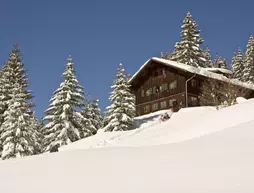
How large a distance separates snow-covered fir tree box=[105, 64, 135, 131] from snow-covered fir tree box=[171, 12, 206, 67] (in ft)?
59.0

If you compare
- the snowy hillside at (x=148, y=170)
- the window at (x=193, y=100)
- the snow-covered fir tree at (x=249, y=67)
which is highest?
the snow-covered fir tree at (x=249, y=67)

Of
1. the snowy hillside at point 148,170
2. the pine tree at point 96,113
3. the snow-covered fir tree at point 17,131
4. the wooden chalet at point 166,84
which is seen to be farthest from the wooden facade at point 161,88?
the snowy hillside at point 148,170

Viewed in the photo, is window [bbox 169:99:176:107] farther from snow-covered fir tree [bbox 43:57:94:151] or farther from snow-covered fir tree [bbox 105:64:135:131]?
snow-covered fir tree [bbox 43:57:94:151]

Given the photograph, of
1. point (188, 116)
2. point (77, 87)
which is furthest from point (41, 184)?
point (77, 87)

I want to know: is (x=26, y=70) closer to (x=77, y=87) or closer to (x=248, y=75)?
(x=77, y=87)

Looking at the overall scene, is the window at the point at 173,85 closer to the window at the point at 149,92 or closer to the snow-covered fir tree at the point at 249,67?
the window at the point at 149,92

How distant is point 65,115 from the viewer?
36.8 m

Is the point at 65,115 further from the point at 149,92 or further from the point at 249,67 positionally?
the point at 249,67

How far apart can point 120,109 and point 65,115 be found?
595 centimetres

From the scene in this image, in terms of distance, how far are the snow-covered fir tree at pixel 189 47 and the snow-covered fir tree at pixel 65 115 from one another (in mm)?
22775

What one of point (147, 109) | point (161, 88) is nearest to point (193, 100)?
point (161, 88)

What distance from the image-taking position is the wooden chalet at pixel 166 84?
43.1 metres

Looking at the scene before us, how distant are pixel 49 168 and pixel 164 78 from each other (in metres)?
37.1

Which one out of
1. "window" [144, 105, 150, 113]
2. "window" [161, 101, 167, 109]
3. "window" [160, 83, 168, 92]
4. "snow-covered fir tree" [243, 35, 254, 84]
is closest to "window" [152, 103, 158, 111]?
"window" [144, 105, 150, 113]
